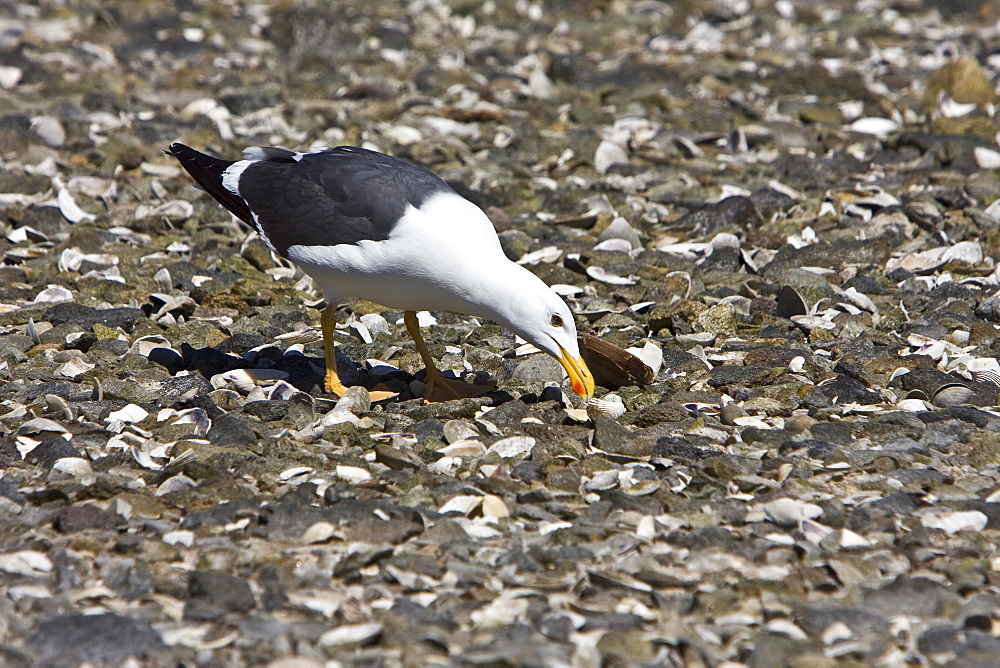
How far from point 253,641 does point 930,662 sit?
84.3 inches

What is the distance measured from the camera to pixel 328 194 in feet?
19.1

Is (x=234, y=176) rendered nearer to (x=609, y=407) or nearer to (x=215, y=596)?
(x=609, y=407)

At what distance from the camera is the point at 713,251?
25.9ft

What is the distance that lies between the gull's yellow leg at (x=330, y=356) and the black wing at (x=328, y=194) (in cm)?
40

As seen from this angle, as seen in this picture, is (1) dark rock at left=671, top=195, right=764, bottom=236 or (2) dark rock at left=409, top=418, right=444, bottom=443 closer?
(2) dark rock at left=409, top=418, right=444, bottom=443

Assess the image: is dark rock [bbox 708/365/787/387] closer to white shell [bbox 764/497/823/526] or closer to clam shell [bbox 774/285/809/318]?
clam shell [bbox 774/285/809/318]

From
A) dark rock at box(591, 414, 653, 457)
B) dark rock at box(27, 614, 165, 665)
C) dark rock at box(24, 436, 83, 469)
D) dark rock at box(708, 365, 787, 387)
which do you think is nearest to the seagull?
dark rock at box(591, 414, 653, 457)

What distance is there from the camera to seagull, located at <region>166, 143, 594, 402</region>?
549 centimetres

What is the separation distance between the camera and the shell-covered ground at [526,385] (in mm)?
3832

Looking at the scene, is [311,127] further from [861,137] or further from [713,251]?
[861,137]

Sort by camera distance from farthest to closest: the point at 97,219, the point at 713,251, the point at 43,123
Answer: the point at 43,123
the point at 97,219
the point at 713,251

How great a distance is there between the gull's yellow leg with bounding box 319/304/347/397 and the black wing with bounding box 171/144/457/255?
1.33 ft

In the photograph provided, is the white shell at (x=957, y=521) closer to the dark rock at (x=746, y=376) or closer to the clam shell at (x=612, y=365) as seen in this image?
the dark rock at (x=746, y=376)

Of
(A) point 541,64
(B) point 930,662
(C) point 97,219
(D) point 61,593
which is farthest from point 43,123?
(B) point 930,662
